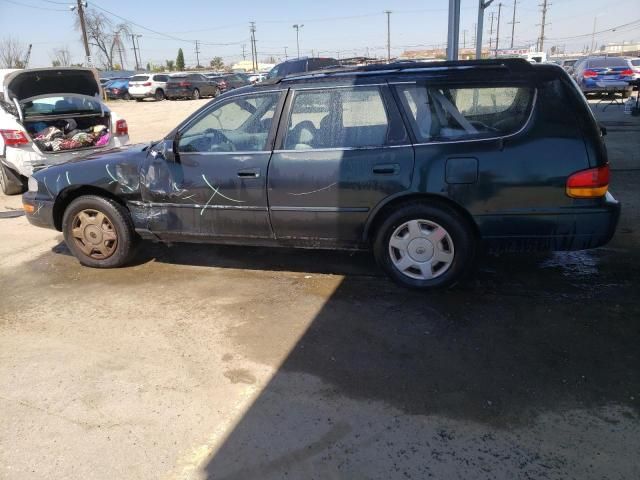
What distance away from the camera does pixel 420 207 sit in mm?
3938

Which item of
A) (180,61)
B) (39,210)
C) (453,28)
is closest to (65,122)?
(39,210)

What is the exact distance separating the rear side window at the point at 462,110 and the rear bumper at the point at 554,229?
65 cm

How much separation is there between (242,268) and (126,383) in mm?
1927

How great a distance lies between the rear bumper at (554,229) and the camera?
3.69 m

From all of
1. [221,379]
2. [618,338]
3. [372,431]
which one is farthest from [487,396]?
[221,379]

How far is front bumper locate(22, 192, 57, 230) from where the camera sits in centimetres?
490

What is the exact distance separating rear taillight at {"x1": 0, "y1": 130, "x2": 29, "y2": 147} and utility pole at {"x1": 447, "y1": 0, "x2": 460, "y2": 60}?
7.72m

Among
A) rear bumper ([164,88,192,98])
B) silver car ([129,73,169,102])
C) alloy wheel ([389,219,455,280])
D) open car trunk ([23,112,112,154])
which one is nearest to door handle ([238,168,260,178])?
alloy wheel ([389,219,455,280])

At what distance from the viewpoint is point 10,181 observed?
827 centimetres

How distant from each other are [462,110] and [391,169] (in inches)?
27.6

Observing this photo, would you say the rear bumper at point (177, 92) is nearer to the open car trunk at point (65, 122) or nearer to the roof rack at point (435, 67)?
the open car trunk at point (65, 122)

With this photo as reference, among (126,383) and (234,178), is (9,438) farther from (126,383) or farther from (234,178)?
(234,178)

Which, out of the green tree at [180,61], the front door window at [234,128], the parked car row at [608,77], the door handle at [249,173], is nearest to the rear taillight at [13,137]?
the front door window at [234,128]

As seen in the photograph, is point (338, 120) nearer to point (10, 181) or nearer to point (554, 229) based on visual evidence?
point (554, 229)
